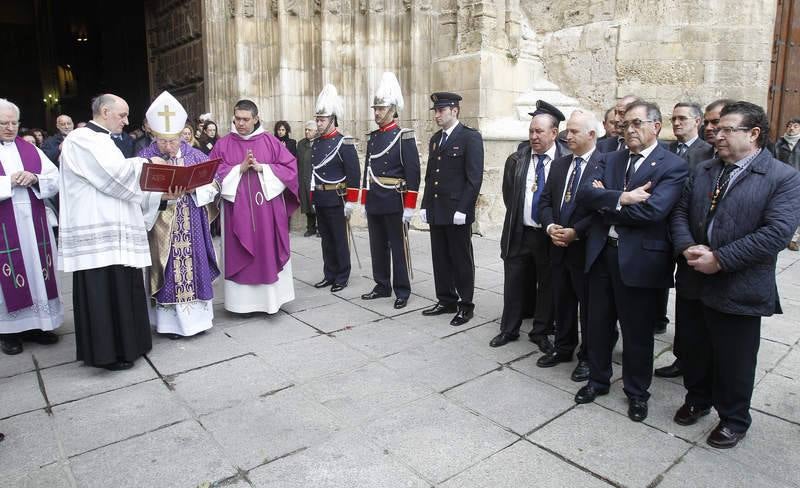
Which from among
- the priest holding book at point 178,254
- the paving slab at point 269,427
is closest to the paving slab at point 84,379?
the priest holding book at point 178,254

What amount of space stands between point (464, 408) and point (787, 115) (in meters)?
8.34

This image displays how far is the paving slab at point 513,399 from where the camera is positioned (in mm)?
3303

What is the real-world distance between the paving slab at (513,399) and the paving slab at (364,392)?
28 cm

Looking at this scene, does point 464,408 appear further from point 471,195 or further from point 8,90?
point 8,90

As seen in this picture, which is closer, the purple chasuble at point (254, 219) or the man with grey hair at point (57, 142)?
the purple chasuble at point (254, 219)

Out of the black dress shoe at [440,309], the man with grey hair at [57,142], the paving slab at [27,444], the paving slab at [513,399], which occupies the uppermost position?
the man with grey hair at [57,142]

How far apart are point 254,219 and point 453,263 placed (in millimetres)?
1814

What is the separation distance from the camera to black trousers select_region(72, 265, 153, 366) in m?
3.93

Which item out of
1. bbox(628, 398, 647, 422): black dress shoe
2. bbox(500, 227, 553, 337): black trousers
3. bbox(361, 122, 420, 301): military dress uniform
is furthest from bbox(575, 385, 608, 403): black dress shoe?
bbox(361, 122, 420, 301): military dress uniform

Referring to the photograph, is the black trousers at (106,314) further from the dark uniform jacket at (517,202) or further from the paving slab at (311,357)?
the dark uniform jacket at (517,202)

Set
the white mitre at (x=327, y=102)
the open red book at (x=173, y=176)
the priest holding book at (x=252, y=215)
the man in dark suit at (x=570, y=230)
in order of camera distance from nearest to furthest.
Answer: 1. the man in dark suit at (x=570, y=230)
2. the open red book at (x=173, y=176)
3. the priest holding book at (x=252, y=215)
4. the white mitre at (x=327, y=102)

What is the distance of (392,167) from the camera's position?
556 cm

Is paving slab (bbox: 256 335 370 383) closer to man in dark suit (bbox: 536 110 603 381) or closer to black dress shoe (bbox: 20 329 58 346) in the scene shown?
man in dark suit (bbox: 536 110 603 381)

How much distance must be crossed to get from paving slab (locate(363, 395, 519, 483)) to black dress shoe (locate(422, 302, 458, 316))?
1.75m
